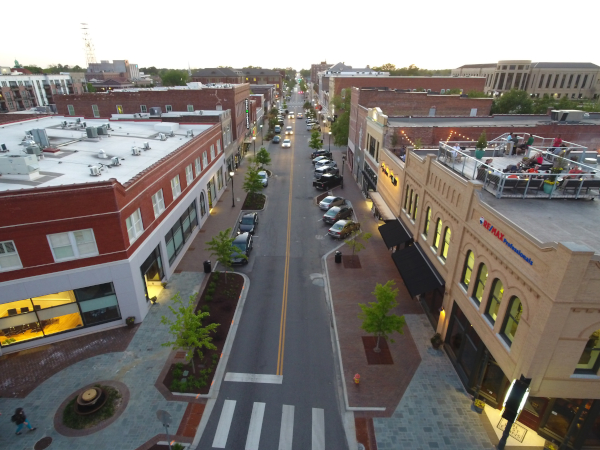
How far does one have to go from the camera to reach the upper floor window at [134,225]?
19.4 metres

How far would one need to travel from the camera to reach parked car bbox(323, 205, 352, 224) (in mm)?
33531

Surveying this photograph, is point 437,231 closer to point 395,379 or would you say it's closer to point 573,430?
point 395,379

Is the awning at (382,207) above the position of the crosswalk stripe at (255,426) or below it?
above

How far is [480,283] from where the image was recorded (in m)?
15.1

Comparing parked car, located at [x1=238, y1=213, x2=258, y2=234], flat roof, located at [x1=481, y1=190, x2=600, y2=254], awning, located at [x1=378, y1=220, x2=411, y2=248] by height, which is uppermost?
flat roof, located at [x1=481, y1=190, x2=600, y2=254]

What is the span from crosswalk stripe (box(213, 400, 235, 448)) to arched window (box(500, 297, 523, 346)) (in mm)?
11858

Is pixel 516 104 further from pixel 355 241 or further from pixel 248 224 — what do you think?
pixel 248 224

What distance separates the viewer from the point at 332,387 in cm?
1612

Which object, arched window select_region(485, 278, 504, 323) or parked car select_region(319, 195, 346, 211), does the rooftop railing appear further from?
parked car select_region(319, 195, 346, 211)

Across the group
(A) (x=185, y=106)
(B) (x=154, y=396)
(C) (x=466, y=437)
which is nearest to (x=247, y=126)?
(A) (x=185, y=106)

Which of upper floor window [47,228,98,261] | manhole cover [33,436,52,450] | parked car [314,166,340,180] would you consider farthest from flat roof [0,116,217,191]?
parked car [314,166,340,180]

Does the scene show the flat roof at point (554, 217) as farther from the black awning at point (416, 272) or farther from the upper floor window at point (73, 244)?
the upper floor window at point (73, 244)

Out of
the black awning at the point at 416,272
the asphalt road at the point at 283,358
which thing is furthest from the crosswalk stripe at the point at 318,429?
the black awning at the point at 416,272

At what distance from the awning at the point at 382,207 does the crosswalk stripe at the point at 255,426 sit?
18.0m
